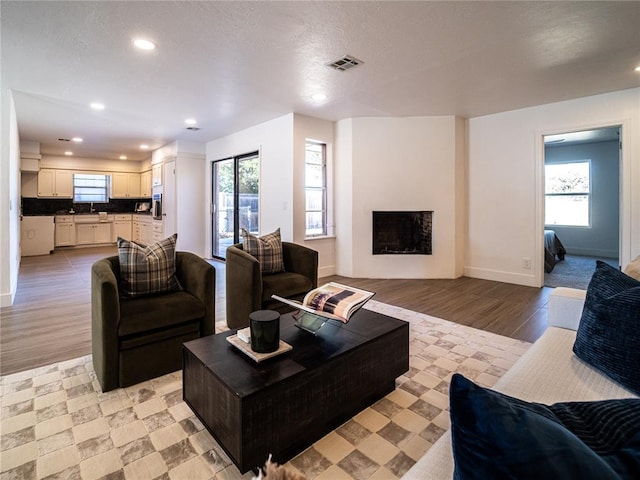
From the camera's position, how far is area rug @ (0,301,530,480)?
144cm

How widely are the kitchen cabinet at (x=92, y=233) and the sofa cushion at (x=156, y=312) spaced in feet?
26.9

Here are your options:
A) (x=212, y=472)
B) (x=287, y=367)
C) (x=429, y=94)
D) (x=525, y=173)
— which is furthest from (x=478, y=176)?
(x=212, y=472)

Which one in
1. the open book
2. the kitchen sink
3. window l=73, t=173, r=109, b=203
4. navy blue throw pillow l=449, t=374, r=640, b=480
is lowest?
the open book

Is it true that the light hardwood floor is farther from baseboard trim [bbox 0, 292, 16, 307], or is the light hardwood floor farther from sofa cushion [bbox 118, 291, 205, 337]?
sofa cushion [bbox 118, 291, 205, 337]

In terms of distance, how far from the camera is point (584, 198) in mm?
7449

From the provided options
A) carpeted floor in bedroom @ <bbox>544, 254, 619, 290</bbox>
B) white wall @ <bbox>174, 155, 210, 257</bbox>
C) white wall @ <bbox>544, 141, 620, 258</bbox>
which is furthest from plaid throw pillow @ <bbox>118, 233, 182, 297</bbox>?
white wall @ <bbox>544, 141, 620, 258</bbox>

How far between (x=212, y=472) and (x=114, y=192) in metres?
10.2

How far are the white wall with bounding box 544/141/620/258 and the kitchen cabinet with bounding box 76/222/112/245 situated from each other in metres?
11.7

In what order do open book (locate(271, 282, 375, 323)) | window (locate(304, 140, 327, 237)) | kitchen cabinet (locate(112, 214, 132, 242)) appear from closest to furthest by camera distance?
open book (locate(271, 282, 375, 323)) → window (locate(304, 140, 327, 237)) → kitchen cabinet (locate(112, 214, 132, 242))

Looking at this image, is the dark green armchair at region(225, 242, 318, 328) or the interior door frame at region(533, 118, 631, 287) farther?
the interior door frame at region(533, 118, 631, 287)

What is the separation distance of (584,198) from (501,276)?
4.28m

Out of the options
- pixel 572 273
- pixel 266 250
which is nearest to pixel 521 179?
pixel 572 273

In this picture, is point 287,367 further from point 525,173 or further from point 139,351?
point 525,173

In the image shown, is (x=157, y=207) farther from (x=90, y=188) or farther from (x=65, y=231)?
(x=90, y=188)
